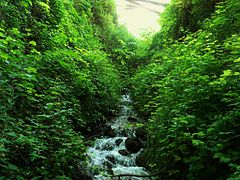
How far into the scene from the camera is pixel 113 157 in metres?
5.63

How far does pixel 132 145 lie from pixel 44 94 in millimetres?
2830

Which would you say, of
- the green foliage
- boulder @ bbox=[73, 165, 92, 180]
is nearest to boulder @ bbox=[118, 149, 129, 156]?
the green foliage

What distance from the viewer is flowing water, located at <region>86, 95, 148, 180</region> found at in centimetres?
473

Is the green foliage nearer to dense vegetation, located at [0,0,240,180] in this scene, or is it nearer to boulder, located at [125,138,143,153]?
dense vegetation, located at [0,0,240,180]

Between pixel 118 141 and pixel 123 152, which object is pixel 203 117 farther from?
pixel 118 141

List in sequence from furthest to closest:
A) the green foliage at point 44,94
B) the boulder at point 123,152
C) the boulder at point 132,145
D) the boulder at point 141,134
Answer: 1. the boulder at point 141,134
2. the boulder at point 132,145
3. the boulder at point 123,152
4. the green foliage at point 44,94

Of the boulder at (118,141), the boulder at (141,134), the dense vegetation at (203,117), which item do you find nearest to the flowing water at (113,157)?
the boulder at (118,141)

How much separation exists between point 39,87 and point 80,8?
25.4 ft

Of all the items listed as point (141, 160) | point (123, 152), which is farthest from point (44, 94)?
point (141, 160)

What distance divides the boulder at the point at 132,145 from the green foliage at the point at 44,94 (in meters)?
1.18

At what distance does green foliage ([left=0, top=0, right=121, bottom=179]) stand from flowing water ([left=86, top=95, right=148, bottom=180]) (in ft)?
1.80

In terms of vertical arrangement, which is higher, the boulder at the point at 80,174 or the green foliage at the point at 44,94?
the green foliage at the point at 44,94

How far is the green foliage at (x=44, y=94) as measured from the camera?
2.85 meters

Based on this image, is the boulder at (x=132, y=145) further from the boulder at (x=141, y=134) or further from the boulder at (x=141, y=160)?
the boulder at (x=141, y=160)
